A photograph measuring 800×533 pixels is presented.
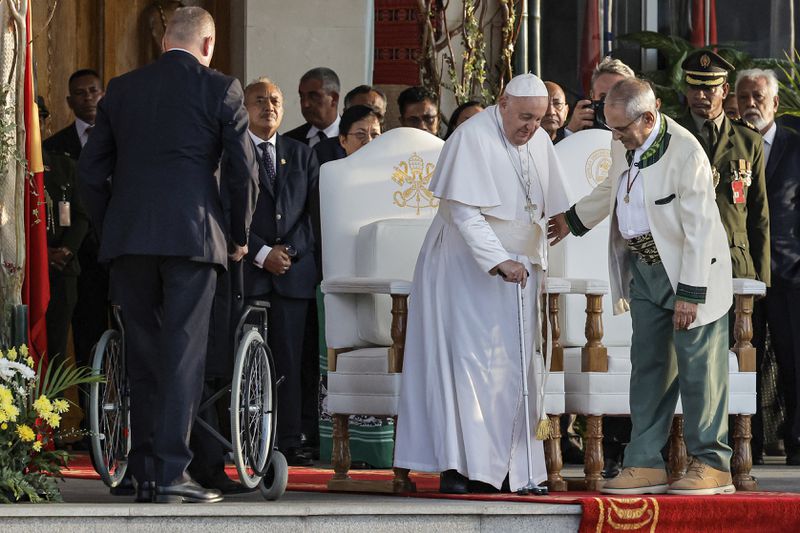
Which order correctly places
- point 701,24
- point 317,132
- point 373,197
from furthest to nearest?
point 701,24, point 317,132, point 373,197

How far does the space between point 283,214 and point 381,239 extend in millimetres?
988

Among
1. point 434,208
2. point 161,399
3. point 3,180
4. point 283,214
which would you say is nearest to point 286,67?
point 283,214

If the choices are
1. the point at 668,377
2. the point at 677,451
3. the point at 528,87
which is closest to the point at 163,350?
the point at 528,87

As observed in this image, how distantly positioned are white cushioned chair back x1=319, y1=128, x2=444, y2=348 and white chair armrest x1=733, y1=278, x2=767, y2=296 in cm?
131

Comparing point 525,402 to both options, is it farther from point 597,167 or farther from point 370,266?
point 597,167

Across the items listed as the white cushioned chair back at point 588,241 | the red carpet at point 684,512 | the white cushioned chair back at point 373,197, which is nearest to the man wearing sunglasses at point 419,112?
the white cushioned chair back at point 373,197

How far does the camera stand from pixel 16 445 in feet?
20.1

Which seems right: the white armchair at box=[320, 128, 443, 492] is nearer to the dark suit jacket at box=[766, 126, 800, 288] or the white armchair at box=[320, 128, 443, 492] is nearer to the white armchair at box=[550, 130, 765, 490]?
the white armchair at box=[550, 130, 765, 490]

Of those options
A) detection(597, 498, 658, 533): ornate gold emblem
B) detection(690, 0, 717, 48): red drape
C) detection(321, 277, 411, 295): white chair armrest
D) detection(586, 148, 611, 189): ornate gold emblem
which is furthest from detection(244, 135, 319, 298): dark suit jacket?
detection(690, 0, 717, 48): red drape

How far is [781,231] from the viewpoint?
8.45m

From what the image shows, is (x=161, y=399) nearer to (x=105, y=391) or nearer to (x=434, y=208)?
(x=105, y=391)

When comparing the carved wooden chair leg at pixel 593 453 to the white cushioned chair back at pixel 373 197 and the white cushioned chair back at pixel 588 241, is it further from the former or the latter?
the white cushioned chair back at pixel 373 197

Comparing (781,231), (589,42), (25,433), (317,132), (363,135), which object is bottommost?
(25,433)

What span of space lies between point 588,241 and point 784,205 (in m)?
1.46
